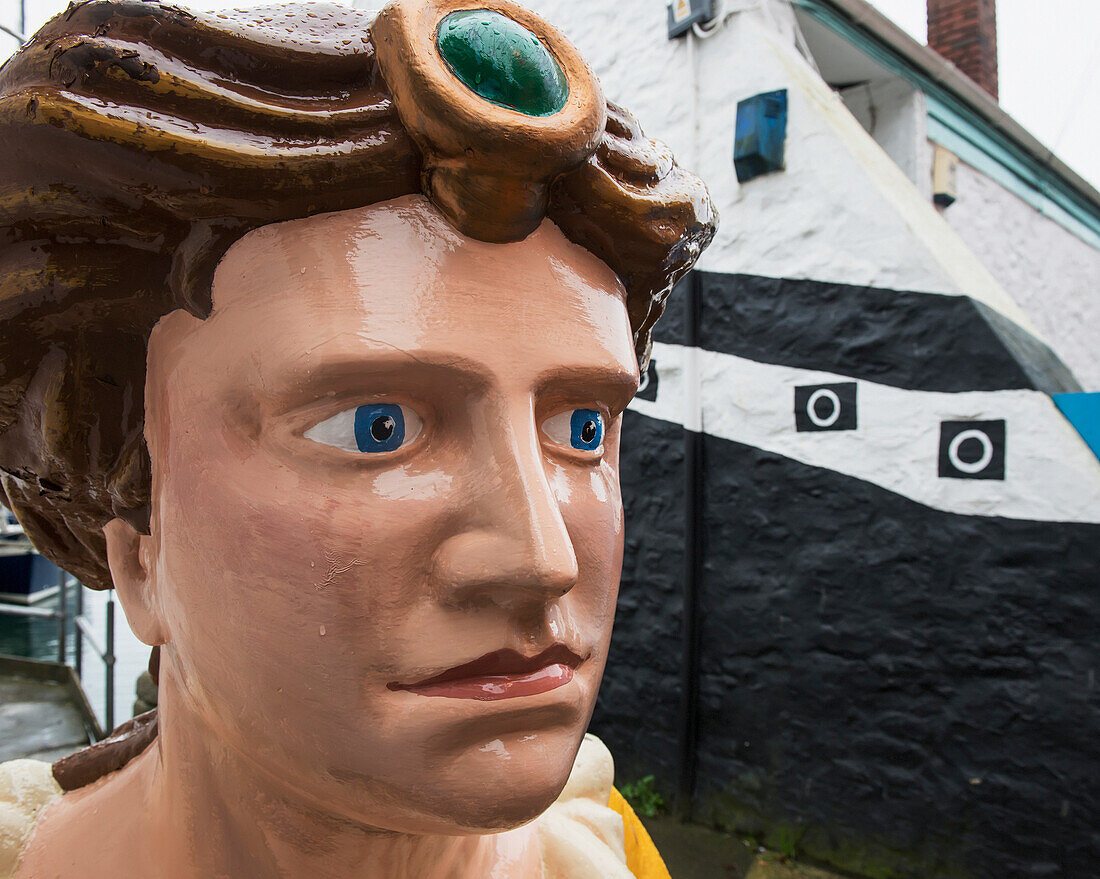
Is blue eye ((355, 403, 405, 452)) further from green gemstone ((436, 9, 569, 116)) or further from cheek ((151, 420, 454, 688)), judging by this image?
green gemstone ((436, 9, 569, 116))

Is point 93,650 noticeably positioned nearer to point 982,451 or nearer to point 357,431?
point 982,451

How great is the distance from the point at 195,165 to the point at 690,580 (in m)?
3.50

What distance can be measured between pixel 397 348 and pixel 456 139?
0.22m

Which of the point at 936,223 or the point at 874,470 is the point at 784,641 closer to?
the point at 874,470

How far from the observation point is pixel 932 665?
3.22 meters

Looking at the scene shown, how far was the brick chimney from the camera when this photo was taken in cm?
633

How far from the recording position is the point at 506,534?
28.8 inches

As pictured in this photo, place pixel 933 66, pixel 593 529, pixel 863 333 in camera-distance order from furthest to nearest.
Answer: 1. pixel 933 66
2. pixel 863 333
3. pixel 593 529

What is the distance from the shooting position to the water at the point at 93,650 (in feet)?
19.7

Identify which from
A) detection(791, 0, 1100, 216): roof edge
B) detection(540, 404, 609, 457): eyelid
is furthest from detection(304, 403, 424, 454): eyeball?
detection(791, 0, 1100, 216): roof edge

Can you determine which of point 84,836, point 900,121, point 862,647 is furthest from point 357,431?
point 900,121

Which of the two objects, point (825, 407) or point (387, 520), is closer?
point (387, 520)

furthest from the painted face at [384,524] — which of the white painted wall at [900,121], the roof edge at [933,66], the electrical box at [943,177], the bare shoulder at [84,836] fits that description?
the electrical box at [943,177]

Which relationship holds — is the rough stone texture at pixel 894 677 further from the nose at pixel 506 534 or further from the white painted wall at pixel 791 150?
the nose at pixel 506 534
